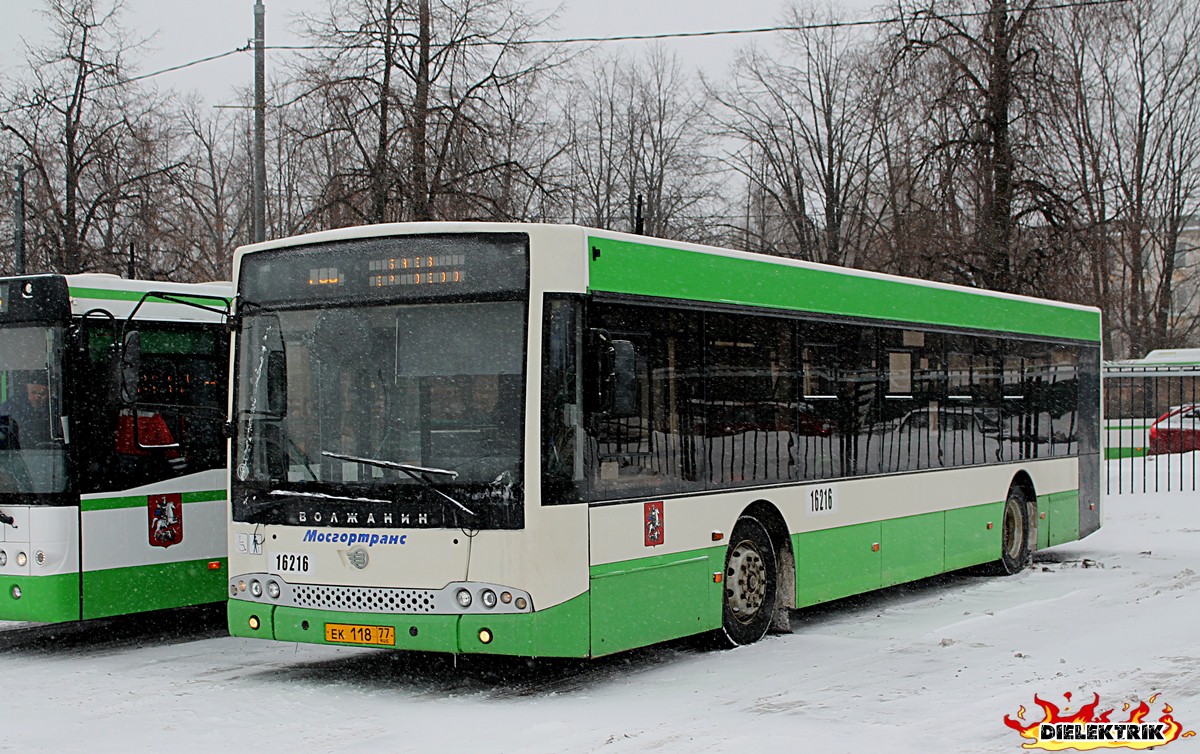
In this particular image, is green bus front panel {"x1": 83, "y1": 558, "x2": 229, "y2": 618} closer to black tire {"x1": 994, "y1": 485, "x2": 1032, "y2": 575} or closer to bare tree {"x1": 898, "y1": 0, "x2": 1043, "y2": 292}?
black tire {"x1": 994, "y1": 485, "x2": 1032, "y2": 575}

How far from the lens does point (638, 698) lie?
907 cm

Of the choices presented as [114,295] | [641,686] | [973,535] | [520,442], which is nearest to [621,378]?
[520,442]

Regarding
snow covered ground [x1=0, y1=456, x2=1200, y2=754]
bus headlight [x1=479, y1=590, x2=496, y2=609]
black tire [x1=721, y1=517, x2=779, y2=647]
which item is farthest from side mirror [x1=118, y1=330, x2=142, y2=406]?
black tire [x1=721, y1=517, x2=779, y2=647]

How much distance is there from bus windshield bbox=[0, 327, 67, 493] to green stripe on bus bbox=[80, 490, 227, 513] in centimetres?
27

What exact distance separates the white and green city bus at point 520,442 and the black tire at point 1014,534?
427cm

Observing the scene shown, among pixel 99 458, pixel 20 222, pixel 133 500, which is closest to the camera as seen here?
pixel 99 458

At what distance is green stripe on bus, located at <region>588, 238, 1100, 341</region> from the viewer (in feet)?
32.1

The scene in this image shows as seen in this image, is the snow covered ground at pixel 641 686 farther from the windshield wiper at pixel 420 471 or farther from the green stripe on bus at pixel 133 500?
the windshield wiper at pixel 420 471

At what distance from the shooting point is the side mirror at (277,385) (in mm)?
9641

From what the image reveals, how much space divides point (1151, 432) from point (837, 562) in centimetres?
2429

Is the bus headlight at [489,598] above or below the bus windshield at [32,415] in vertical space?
below

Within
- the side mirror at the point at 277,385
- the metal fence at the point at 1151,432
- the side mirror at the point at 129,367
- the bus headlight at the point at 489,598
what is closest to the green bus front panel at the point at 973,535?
the metal fence at the point at 1151,432

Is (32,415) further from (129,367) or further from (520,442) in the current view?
(520,442)

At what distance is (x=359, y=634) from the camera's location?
9.21 metres
